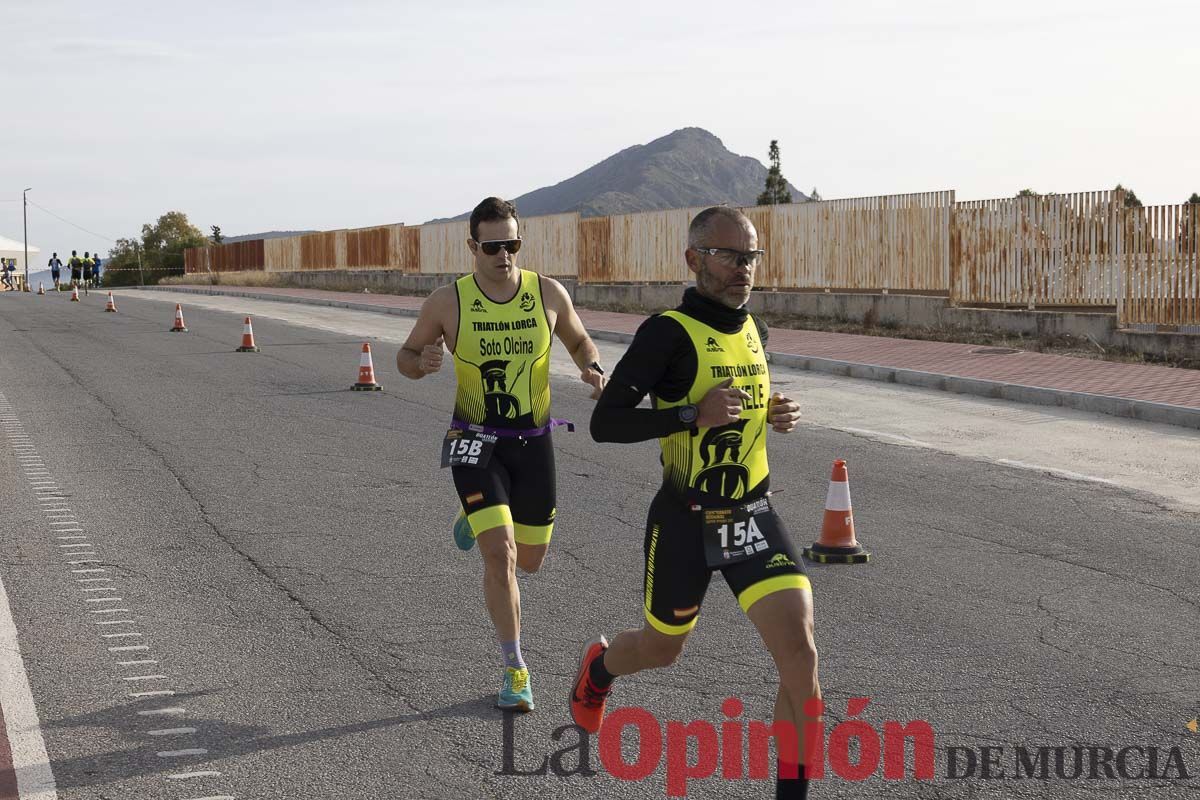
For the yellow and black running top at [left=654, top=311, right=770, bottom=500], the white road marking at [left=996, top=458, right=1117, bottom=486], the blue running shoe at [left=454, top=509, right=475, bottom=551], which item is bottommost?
the white road marking at [left=996, top=458, right=1117, bottom=486]

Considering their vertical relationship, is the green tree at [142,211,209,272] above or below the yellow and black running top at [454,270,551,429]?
above

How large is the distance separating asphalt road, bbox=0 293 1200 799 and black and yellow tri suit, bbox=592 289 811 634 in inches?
29.1

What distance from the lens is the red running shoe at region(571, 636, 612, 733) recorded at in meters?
4.77

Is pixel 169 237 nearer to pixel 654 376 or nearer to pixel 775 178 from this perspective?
pixel 775 178

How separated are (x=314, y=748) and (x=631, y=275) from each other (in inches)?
1129

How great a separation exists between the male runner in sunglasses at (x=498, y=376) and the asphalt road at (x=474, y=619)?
746mm

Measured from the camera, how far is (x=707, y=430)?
427cm

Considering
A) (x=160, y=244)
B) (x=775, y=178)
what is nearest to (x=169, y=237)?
(x=160, y=244)

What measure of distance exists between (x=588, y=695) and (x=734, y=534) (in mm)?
951

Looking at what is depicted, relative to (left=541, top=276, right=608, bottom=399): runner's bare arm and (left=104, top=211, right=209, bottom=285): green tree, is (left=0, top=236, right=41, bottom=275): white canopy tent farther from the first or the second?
(left=541, top=276, right=608, bottom=399): runner's bare arm

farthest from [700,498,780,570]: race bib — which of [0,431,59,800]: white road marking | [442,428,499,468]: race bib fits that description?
[0,431,59,800]: white road marking

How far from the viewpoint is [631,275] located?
109 ft

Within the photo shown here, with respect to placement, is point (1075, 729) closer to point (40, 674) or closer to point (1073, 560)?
point (1073, 560)

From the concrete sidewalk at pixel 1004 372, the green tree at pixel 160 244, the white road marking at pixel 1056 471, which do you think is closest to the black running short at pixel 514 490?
the white road marking at pixel 1056 471
